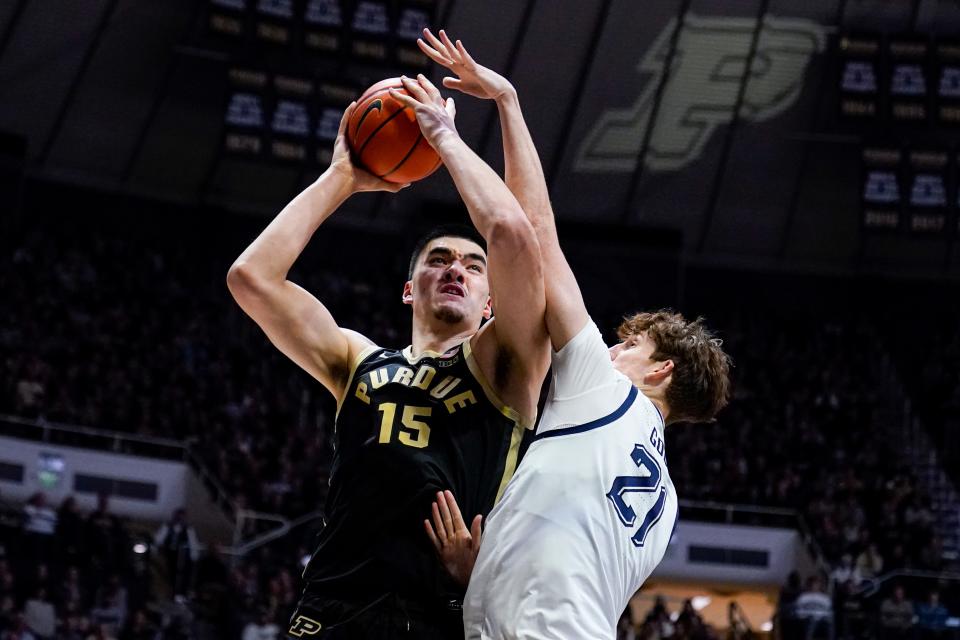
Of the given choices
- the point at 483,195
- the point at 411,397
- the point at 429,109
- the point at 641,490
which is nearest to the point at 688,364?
the point at 641,490

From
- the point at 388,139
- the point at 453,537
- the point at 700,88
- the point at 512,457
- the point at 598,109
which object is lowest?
the point at 453,537

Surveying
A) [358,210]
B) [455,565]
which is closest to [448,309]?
[455,565]

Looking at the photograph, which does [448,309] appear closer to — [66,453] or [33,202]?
[66,453]

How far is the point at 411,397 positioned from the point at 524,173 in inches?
33.8

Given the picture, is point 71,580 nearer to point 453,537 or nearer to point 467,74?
point 453,537

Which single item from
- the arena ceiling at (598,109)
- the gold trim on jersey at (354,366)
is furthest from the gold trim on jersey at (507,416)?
the arena ceiling at (598,109)

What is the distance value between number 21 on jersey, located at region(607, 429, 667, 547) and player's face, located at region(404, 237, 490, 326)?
3.33 feet

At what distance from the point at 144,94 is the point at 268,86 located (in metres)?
5.45

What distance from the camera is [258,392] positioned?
24703mm

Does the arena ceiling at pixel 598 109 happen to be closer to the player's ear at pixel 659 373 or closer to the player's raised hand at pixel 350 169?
the player's raised hand at pixel 350 169

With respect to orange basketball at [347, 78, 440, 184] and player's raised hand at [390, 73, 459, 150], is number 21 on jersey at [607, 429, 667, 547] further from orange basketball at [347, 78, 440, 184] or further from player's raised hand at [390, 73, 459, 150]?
orange basketball at [347, 78, 440, 184]

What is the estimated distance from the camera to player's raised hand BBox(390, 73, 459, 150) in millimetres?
4547

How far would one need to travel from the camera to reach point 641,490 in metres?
4.11

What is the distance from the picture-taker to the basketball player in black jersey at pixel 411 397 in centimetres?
446
